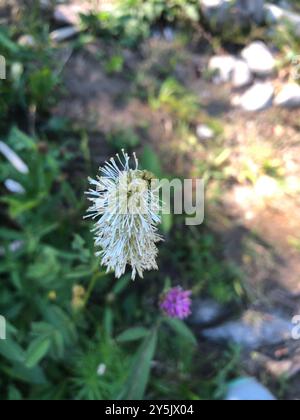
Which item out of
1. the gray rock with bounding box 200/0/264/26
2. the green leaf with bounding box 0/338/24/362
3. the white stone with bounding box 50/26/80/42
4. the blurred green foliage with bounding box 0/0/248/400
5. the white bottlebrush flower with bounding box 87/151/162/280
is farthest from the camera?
the white stone with bounding box 50/26/80/42

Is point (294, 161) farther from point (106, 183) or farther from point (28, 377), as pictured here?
point (106, 183)

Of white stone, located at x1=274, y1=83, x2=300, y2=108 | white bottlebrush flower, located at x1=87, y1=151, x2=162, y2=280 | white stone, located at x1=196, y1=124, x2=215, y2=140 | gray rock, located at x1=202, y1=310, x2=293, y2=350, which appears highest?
white stone, located at x1=274, y1=83, x2=300, y2=108

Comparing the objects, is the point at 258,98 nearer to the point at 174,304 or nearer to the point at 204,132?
the point at 204,132

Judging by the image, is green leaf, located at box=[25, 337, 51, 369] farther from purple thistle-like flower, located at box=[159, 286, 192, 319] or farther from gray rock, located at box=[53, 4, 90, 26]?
gray rock, located at box=[53, 4, 90, 26]

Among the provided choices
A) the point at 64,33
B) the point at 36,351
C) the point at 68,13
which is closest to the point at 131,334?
the point at 36,351

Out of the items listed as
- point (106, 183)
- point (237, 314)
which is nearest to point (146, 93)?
point (237, 314)

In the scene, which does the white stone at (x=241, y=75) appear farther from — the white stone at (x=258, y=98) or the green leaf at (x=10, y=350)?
the green leaf at (x=10, y=350)

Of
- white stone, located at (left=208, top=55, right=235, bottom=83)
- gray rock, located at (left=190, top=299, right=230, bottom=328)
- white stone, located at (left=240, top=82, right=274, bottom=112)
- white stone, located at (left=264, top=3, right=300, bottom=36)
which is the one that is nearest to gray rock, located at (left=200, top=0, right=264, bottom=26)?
white stone, located at (left=264, top=3, right=300, bottom=36)
